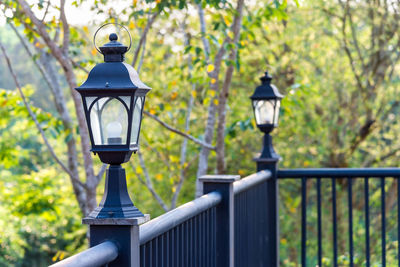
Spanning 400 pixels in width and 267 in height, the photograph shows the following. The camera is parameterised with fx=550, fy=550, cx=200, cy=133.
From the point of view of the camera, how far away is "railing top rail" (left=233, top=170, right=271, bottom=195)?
130 inches

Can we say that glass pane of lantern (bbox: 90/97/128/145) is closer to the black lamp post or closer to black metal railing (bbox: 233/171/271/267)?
black metal railing (bbox: 233/171/271/267)

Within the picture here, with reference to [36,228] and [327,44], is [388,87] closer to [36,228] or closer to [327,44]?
[327,44]

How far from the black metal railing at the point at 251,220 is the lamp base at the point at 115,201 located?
1.44m

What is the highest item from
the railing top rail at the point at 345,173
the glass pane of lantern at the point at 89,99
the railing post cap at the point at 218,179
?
the glass pane of lantern at the point at 89,99

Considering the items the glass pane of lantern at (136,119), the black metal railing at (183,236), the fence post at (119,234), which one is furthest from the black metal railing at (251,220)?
the fence post at (119,234)

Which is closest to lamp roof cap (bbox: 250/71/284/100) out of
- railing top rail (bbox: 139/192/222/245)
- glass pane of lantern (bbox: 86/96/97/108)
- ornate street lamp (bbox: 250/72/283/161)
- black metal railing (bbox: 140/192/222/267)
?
ornate street lamp (bbox: 250/72/283/161)

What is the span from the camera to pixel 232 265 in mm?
3154

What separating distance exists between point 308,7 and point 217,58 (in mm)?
4972

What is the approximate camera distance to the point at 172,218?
2.18 m

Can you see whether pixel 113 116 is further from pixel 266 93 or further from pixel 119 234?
pixel 266 93

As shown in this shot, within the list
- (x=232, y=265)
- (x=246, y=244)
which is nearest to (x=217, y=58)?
(x=246, y=244)

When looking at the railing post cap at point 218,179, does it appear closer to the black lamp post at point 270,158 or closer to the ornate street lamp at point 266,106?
the black lamp post at point 270,158

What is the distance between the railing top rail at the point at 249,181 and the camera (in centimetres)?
331

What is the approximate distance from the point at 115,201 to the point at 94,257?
1.04 ft
